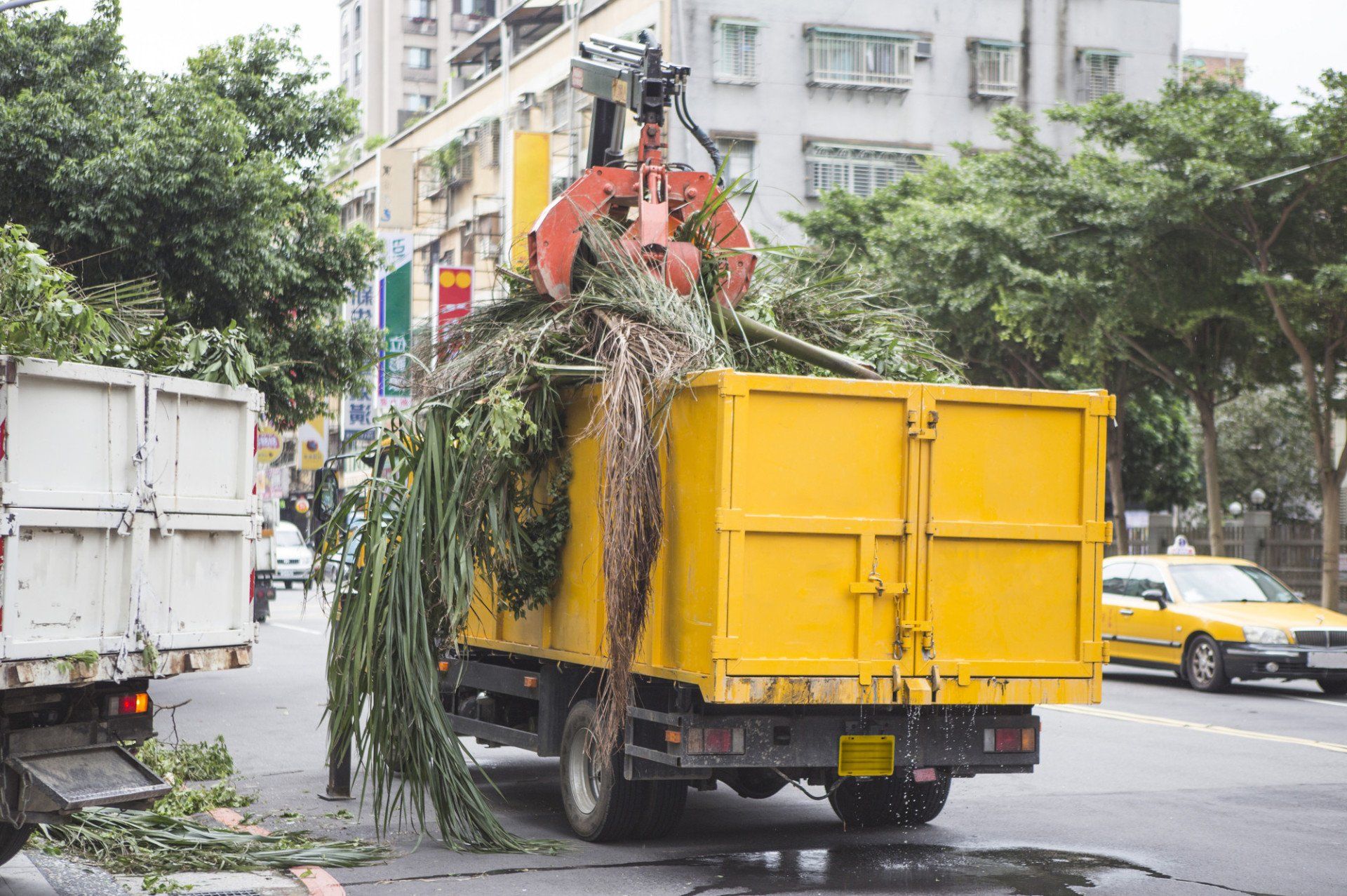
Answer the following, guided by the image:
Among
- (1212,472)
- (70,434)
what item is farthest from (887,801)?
(1212,472)

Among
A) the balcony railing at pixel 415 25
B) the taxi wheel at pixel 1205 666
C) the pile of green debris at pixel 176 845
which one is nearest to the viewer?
the pile of green debris at pixel 176 845

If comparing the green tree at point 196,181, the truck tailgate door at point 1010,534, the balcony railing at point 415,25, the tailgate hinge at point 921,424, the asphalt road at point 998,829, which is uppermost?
the balcony railing at point 415,25

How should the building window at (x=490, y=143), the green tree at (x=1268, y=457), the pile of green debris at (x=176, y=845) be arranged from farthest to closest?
the building window at (x=490, y=143), the green tree at (x=1268, y=457), the pile of green debris at (x=176, y=845)

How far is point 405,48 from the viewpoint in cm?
8969

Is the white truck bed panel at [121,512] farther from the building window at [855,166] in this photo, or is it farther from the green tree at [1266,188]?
the building window at [855,166]

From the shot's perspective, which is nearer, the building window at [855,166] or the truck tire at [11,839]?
the truck tire at [11,839]

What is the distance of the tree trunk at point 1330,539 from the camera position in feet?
81.0

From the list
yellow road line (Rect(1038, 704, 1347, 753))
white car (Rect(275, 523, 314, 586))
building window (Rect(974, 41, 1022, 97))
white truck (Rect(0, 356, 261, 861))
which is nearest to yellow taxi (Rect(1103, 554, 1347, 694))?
yellow road line (Rect(1038, 704, 1347, 753))

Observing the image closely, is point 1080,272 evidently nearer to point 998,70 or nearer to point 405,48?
point 998,70

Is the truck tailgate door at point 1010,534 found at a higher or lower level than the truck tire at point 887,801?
higher

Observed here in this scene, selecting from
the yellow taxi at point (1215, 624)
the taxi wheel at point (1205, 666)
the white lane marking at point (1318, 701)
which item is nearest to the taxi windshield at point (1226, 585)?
the yellow taxi at point (1215, 624)

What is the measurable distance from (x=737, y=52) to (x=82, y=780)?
118 ft

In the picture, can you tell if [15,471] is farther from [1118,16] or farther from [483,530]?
[1118,16]

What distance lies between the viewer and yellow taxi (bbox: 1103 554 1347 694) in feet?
53.9
